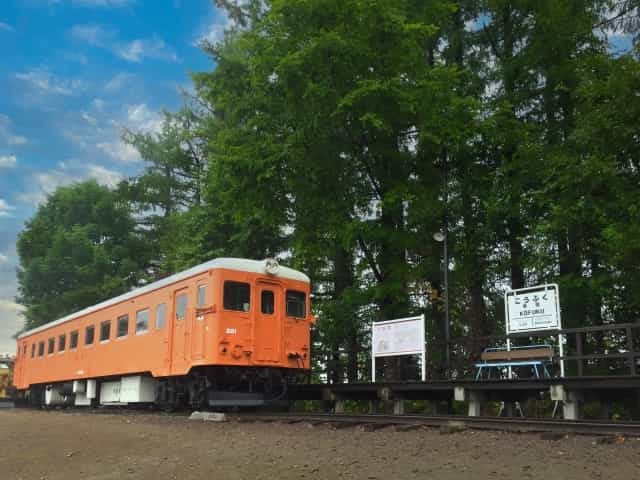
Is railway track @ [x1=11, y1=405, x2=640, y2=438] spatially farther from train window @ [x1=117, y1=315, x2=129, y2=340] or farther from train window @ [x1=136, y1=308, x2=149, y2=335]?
train window @ [x1=117, y1=315, x2=129, y2=340]

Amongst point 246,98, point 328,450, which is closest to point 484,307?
point 246,98

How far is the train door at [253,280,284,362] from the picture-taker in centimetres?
1484

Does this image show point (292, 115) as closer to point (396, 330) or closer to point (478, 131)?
point (478, 131)

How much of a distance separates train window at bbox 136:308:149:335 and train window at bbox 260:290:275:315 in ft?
11.2

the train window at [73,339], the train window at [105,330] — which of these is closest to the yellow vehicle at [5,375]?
the train window at [73,339]

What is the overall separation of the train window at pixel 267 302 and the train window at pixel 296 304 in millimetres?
496

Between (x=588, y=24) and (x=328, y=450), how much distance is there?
1497cm

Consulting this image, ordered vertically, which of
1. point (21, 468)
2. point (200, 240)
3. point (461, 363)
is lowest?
point (21, 468)

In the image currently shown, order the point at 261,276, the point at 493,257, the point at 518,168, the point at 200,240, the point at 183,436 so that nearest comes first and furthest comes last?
1. the point at 183,436
2. the point at 261,276
3. the point at 518,168
4. the point at 493,257
5. the point at 200,240

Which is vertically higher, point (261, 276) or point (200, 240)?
point (200, 240)

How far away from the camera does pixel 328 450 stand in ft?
28.2

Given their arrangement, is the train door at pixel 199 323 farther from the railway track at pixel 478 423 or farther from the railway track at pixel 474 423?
the railway track at pixel 478 423

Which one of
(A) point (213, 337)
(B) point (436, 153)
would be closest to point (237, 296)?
(A) point (213, 337)

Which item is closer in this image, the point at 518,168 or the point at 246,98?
the point at 518,168
